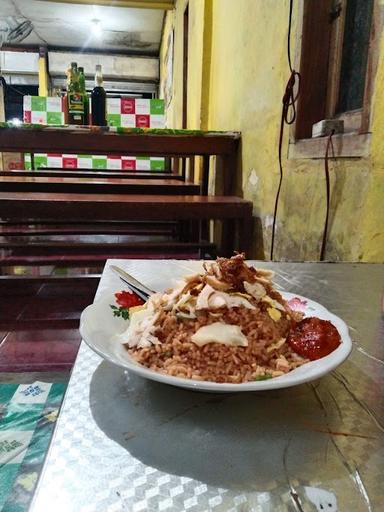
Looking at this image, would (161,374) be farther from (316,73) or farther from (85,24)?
(85,24)

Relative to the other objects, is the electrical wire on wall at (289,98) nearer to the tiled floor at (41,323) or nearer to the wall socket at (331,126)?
the wall socket at (331,126)

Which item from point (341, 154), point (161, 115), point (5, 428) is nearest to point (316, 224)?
point (341, 154)

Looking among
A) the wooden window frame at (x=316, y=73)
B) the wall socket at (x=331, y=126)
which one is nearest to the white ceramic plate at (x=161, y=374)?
the wall socket at (x=331, y=126)

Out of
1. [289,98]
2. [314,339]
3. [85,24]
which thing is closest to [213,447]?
[314,339]

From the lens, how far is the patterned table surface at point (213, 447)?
0.34 m

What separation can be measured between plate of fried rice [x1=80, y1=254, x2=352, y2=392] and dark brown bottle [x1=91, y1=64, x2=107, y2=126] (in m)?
3.28

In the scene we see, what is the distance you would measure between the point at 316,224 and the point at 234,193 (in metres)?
1.46

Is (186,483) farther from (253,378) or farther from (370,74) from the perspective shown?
(370,74)

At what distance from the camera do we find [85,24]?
7340 millimetres

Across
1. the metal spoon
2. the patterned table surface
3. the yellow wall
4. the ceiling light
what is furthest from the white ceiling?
the patterned table surface

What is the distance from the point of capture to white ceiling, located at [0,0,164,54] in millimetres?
6551

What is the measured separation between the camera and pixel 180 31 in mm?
5430

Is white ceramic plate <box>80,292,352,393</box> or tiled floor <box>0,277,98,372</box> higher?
white ceramic plate <box>80,292,352,393</box>

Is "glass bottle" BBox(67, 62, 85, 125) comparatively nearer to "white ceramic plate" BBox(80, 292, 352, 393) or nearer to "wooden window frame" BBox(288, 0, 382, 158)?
"wooden window frame" BBox(288, 0, 382, 158)
